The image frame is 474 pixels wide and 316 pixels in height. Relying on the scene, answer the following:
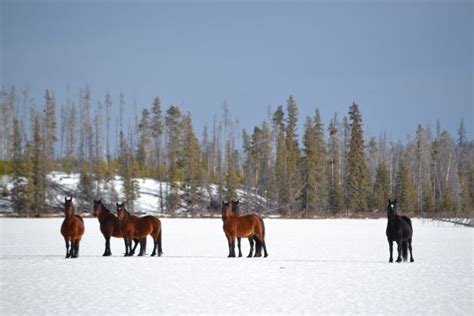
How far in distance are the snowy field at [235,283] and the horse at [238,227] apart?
74cm

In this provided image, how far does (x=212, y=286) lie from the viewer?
14.4 meters

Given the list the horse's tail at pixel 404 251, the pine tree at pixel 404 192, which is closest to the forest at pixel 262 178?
the pine tree at pixel 404 192

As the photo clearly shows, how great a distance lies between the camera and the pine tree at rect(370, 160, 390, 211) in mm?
75000

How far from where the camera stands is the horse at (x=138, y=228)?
21562 mm

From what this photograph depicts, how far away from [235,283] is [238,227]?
666 centimetres

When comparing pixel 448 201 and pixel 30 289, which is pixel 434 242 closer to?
pixel 30 289

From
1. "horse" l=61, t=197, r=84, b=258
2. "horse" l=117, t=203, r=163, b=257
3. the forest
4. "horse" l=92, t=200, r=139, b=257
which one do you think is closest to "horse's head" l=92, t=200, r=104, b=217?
"horse" l=92, t=200, r=139, b=257

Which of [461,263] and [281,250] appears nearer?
[461,263]

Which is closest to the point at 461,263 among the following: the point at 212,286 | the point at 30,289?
the point at 212,286

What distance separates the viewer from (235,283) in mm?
14906

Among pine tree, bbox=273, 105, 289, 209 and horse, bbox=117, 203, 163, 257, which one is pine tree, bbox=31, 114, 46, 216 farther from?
horse, bbox=117, 203, 163, 257

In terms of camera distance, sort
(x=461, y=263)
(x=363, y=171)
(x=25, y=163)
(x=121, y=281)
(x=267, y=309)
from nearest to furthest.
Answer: (x=267, y=309) < (x=121, y=281) < (x=461, y=263) < (x=25, y=163) < (x=363, y=171)

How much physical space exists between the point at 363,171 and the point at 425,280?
200 ft

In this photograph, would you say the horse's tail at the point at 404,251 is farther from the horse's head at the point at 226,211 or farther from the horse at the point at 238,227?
the horse's head at the point at 226,211
